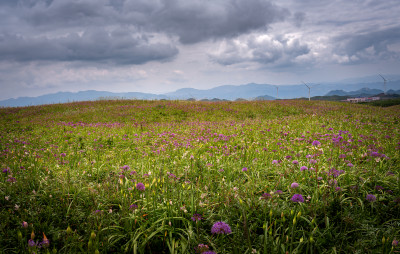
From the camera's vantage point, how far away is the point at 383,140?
6625mm

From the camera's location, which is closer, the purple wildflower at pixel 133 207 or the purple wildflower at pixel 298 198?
the purple wildflower at pixel 298 198

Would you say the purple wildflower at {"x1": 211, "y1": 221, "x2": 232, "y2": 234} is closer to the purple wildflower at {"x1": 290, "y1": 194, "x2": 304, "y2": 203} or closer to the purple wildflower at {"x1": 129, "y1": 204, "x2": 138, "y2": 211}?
the purple wildflower at {"x1": 290, "y1": 194, "x2": 304, "y2": 203}

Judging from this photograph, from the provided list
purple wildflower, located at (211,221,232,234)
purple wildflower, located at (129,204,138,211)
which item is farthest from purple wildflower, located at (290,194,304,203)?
purple wildflower, located at (129,204,138,211)

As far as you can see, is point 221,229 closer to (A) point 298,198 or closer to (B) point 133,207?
(A) point 298,198

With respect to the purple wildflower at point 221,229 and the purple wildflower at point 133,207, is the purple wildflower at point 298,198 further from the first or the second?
the purple wildflower at point 133,207

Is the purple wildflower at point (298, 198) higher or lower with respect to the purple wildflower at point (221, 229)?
higher

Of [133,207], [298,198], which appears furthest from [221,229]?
[133,207]

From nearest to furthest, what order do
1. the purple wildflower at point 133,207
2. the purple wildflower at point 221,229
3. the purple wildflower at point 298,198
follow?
the purple wildflower at point 221,229, the purple wildflower at point 298,198, the purple wildflower at point 133,207

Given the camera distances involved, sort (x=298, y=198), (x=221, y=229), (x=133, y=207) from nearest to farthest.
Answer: (x=221, y=229)
(x=298, y=198)
(x=133, y=207)

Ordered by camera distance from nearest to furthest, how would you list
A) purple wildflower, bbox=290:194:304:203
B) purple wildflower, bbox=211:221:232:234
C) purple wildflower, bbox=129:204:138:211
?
purple wildflower, bbox=211:221:232:234, purple wildflower, bbox=290:194:304:203, purple wildflower, bbox=129:204:138:211

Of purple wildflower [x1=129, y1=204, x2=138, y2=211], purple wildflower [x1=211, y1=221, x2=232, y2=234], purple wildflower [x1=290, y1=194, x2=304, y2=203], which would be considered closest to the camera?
purple wildflower [x1=211, y1=221, x2=232, y2=234]

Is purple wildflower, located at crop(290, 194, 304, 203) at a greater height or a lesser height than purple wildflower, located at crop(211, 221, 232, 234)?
greater

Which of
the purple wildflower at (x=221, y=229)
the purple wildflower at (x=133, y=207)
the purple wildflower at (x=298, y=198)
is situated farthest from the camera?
the purple wildflower at (x=133, y=207)

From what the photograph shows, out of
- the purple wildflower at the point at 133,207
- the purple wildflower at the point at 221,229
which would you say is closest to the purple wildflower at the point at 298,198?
the purple wildflower at the point at 221,229
